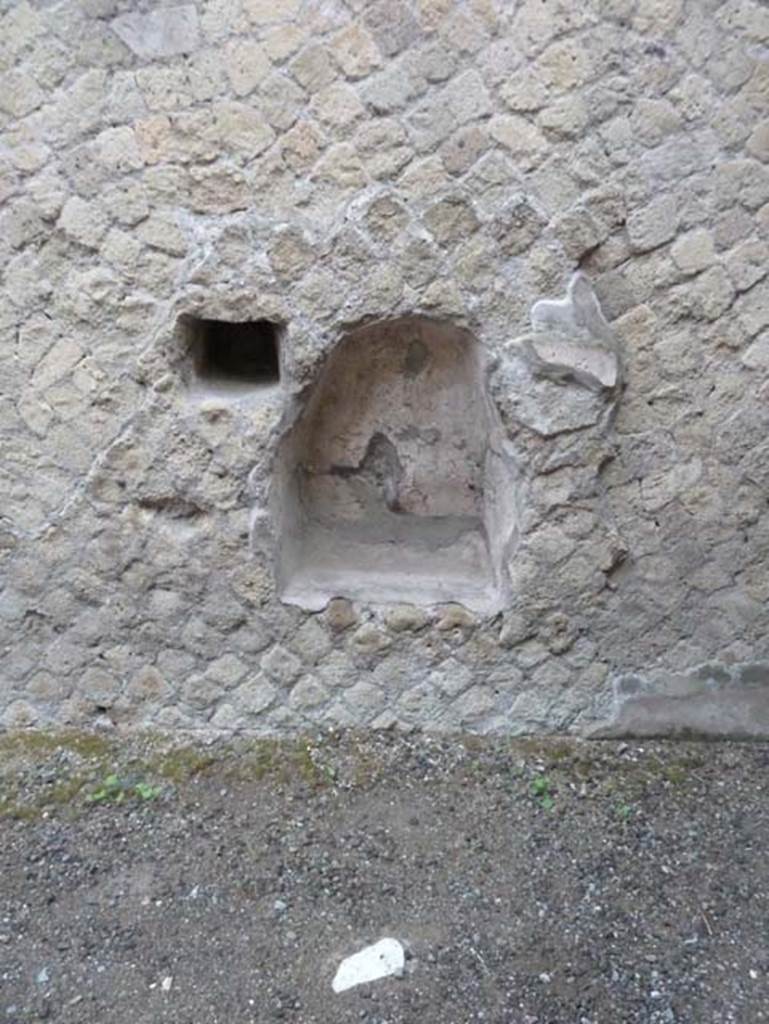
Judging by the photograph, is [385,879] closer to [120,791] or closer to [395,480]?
[120,791]

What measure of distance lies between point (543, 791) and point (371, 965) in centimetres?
59

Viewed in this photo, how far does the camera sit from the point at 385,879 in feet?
5.81

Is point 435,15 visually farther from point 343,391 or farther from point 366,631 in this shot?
A: point 366,631

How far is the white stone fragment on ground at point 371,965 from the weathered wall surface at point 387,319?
595 mm

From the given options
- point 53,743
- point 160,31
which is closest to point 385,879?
point 53,743

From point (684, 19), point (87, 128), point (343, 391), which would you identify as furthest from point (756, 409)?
point (87, 128)

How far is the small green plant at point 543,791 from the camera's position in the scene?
76.4 inches

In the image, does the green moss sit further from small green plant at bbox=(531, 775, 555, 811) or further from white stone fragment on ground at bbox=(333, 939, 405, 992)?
small green plant at bbox=(531, 775, 555, 811)

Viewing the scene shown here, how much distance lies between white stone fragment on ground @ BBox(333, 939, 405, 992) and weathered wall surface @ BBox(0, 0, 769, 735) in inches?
23.4

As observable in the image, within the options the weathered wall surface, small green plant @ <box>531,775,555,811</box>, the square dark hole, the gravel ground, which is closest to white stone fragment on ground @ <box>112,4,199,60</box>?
the weathered wall surface

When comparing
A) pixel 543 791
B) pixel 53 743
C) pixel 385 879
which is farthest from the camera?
pixel 53 743

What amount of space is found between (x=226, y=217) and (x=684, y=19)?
38.4 inches

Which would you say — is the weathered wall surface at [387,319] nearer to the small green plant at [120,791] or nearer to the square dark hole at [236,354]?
the square dark hole at [236,354]

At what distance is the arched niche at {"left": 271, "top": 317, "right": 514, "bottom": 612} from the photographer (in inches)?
80.6
